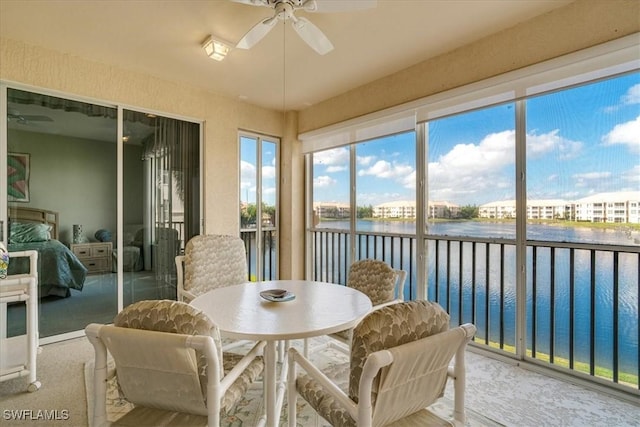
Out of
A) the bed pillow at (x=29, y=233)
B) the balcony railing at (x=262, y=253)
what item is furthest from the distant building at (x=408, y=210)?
the bed pillow at (x=29, y=233)

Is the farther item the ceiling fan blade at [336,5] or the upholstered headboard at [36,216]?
the upholstered headboard at [36,216]

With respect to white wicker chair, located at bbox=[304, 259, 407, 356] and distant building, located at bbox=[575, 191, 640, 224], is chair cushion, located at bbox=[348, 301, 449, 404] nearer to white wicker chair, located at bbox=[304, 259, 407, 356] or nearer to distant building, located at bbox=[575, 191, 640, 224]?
white wicker chair, located at bbox=[304, 259, 407, 356]

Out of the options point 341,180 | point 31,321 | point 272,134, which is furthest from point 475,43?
point 31,321

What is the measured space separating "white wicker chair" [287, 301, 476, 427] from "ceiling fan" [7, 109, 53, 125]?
333 centimetres

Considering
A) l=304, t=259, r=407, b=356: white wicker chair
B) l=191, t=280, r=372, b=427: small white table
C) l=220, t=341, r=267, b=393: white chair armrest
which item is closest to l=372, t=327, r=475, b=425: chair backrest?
l=191, t=280, r=372, b=427: small white table

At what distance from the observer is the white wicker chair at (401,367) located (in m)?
0.93

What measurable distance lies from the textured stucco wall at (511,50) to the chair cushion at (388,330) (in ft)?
7.40

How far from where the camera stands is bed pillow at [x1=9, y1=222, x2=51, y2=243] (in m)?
2.67

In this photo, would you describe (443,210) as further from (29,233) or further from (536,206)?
(29,233)

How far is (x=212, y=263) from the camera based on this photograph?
96.6 inches

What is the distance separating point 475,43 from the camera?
2.57 metres

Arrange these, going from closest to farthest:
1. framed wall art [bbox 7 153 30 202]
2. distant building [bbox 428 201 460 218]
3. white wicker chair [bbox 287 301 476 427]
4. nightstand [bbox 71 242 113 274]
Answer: white wicker chair [bbox 287 301 476 427] → framed wall art [bbox 7 153 30 202] → distant building [bbox 428 201 460 218] → nightstand [bbox 71 242 113 274]

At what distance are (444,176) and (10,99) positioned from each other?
12.7 feet

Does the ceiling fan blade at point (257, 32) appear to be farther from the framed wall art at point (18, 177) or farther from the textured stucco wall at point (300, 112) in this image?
the framed wall art at point (18, 177)
